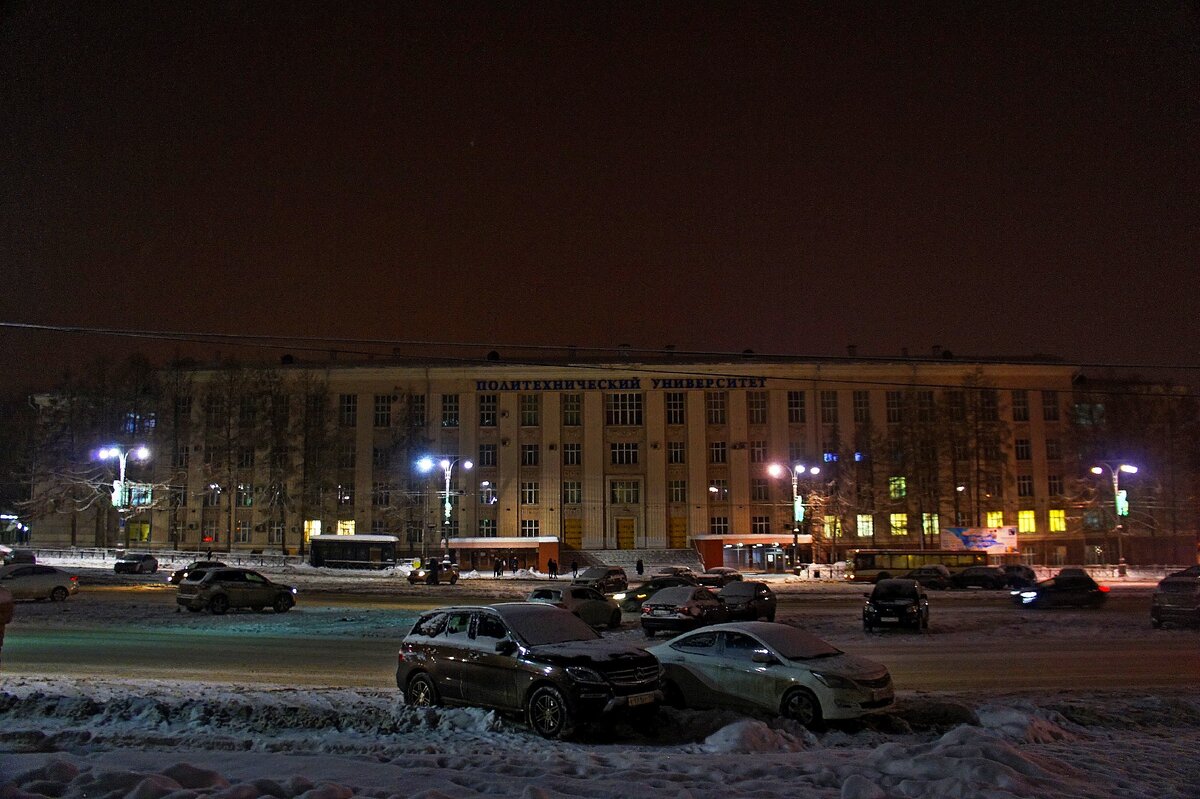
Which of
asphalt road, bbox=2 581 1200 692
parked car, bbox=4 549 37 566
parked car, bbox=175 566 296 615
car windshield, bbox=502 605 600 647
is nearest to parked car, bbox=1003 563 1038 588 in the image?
asphalt road, bbox=2 581 1200 692

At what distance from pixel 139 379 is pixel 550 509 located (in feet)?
123

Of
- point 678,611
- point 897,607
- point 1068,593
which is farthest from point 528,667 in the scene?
point 1068,593

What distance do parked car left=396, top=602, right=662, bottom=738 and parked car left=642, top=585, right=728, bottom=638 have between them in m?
10.3

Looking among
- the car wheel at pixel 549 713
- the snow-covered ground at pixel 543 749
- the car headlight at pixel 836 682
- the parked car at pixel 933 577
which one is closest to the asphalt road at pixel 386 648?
the snow-covered ground at pixel 543 749

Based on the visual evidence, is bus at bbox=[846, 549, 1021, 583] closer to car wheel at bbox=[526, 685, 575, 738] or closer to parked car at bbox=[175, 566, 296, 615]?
parked car at bbox=[175, 566, 296, 615]

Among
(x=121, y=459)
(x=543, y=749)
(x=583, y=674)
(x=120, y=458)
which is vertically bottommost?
(x=543, y=749)

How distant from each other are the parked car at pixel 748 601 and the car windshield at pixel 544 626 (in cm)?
1339

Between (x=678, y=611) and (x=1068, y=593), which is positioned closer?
(x=678, y=611)

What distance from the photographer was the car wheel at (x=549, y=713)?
414 inches

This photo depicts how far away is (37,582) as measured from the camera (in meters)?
31.8

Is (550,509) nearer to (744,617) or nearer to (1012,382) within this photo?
(1012,382)

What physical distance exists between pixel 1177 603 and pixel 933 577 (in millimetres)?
25580

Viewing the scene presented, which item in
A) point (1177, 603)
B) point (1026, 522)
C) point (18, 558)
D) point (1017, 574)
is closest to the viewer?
point (1177, 603)

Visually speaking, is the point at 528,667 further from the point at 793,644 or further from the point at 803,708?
the point at 793,644
